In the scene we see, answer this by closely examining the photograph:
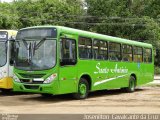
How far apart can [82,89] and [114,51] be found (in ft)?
12.3

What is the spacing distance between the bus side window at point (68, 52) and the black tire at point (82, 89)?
1165mm

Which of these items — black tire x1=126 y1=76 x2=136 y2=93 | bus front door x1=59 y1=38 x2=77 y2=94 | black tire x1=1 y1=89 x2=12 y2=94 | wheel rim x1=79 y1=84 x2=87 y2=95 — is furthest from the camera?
black tire x1=126 y1=76 x2=136 y2=93

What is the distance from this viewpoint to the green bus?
17359mm

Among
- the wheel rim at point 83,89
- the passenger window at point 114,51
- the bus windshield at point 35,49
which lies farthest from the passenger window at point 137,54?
the bus windshield at point 35,49

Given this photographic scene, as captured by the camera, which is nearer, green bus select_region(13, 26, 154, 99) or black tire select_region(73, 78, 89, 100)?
green bus select_region(13, 26, 154, 99)

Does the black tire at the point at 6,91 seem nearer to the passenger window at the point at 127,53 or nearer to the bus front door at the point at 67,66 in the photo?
the bus front door at the point at 67,66

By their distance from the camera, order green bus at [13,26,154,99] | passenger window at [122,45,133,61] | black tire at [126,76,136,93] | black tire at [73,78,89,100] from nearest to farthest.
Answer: green bus at [13,26,154,99]
black tire at [73,78,89,100]
passenger window at [122,45,133,61]
black tire at [126,76,136,93]

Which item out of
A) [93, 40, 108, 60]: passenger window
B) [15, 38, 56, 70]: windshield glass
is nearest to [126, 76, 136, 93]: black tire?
[93, 40, 108, 60]: passenger window

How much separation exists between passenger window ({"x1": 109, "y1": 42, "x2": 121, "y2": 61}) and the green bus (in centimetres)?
25

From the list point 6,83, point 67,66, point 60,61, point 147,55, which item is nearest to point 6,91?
point 6,83

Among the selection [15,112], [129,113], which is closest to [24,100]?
[15,112]

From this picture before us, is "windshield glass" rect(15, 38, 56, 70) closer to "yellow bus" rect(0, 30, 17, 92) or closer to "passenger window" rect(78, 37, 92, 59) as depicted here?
"passenger window" rect(78, 37, 92, 59)

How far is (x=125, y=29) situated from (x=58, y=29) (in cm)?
4303

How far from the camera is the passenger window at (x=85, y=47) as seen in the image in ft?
61.8
